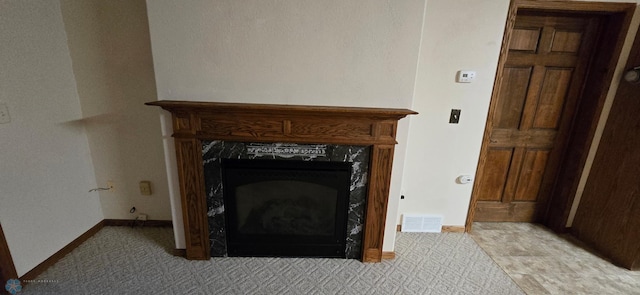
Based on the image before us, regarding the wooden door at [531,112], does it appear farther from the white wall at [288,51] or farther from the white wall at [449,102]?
the white wall at [288,51]

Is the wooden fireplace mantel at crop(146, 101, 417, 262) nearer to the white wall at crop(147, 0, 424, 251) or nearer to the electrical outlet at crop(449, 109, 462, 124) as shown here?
the white wall at crop(147, 0, 424, 251)

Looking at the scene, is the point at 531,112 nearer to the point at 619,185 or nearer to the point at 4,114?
the point at 619,185

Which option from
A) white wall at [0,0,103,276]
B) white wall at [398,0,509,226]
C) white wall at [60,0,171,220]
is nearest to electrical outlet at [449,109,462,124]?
white wall at [398,0,509,226]

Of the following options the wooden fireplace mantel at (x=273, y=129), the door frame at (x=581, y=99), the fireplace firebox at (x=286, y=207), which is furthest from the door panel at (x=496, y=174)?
the fireplace firebox at (x=286, y=207)

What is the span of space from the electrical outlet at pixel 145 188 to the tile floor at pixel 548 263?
2.87m

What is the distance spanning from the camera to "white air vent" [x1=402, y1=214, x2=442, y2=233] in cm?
236

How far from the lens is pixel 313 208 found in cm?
191

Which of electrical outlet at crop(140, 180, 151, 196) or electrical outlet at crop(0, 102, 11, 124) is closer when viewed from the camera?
electrical outlet at crop(0, 102, 11, 124)

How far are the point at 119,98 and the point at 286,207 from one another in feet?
5.13

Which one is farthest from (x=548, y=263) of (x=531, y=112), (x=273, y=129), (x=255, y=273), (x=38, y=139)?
(x=38, y=139)

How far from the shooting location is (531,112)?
2.30 meters

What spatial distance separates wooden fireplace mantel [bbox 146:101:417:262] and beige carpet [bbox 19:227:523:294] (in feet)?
1.30

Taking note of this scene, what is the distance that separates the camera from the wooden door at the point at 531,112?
213cm

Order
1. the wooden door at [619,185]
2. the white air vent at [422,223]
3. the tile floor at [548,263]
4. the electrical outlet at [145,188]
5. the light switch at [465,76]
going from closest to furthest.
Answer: the tile floor at [548,263] < the wooden door at [619,185] < the light switch at [465,76] < the electrical outlet at [145,188] < the white air vent at [422,223]
